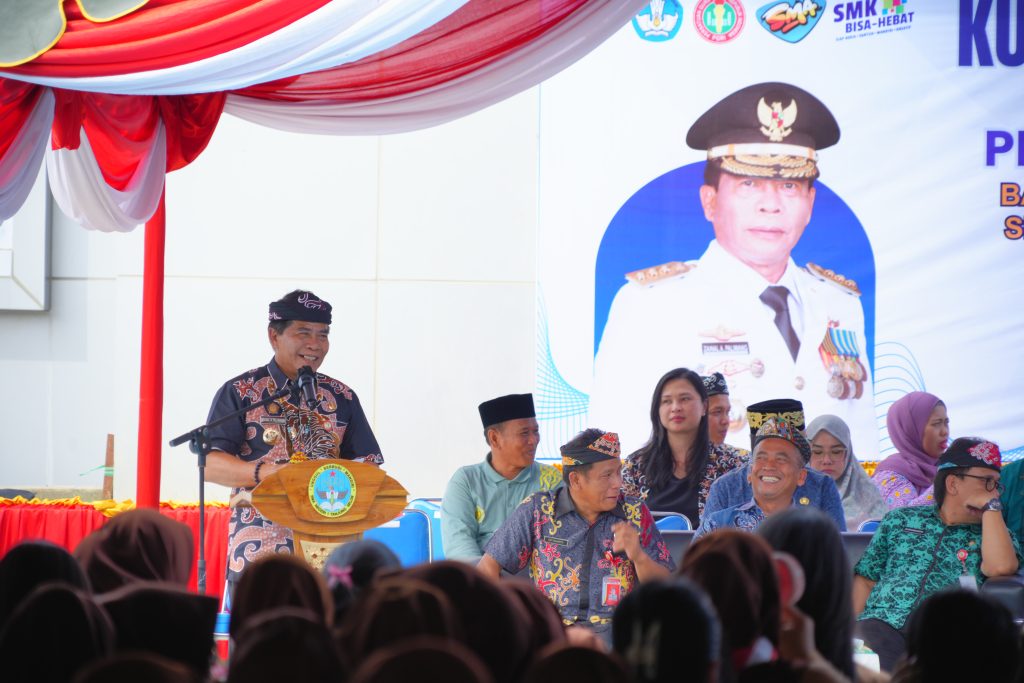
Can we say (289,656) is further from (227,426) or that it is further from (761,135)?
(761,135)

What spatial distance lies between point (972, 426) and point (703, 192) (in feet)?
6.34

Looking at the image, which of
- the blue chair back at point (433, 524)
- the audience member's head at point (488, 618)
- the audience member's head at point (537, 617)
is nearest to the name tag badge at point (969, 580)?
the blue chair back at point (433, 524)

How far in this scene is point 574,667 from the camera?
54.9 inches

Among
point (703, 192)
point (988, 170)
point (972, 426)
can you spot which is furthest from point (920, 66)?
point (972, 426)

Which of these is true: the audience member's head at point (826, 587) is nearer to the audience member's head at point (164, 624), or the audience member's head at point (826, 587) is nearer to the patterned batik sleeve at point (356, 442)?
the audience member's head at point (164, 624)

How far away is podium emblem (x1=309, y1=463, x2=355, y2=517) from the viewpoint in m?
3.21

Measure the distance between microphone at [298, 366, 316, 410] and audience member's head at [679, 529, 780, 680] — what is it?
2.04m

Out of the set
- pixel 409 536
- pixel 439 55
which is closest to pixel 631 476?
pixel 409 536

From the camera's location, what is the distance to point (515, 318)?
21.0ft

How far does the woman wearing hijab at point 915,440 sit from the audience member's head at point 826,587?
11.2ft

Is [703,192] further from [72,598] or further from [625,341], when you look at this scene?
[72,598]

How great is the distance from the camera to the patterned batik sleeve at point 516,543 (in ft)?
11.8

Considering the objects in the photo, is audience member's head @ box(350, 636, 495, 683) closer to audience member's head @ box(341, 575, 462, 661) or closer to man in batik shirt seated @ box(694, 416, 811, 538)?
audience member's head @ box(341, 575, 462, 661)

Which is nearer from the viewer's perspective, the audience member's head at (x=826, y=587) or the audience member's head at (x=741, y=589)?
the audience member's head at (x=741, y=589)
